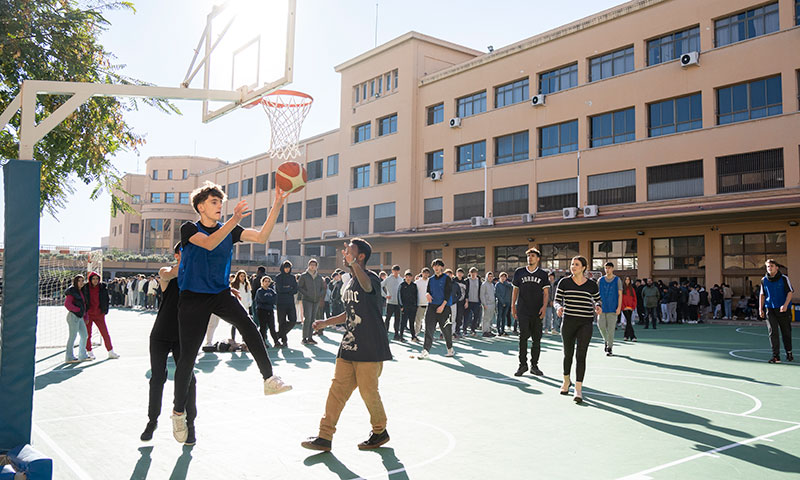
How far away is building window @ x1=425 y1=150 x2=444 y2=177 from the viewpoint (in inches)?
1630

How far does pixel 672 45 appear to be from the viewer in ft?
98.4

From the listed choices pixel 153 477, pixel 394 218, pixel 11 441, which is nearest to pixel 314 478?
pixel 153 477

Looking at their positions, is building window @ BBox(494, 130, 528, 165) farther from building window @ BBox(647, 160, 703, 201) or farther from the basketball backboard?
the basketball backboard

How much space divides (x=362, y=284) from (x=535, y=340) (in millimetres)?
5958

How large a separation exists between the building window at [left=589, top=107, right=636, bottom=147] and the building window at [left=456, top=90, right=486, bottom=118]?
25.9 feet

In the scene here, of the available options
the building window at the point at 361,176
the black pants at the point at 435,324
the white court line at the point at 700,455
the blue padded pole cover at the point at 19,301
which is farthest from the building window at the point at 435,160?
the blue padded pole cover at the point at 19,301

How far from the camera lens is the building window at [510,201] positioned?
3591 cm

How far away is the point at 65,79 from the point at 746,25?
27798 mm

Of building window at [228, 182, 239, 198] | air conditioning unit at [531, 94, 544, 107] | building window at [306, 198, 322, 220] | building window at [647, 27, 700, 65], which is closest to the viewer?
building window at [647, 27, 700, 65]

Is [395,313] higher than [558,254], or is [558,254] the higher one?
[558,254]

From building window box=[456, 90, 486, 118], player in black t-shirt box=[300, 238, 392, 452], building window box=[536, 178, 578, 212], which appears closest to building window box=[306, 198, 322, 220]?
building window box=[456, 90, 486, 118]

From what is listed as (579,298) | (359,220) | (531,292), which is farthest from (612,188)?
(579,298)

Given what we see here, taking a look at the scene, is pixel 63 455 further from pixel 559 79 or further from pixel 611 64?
pixel 559 79

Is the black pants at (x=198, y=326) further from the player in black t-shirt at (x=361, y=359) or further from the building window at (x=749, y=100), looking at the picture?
the building window at (x=749, y=100)
